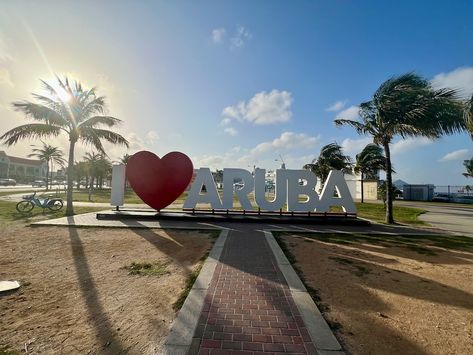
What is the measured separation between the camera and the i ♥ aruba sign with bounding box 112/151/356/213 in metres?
13.7

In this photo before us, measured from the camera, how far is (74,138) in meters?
16.1

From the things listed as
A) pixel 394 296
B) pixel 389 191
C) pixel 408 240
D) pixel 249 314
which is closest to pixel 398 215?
pixel 389 191

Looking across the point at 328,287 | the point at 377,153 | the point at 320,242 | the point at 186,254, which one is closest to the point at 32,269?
the point at 186,254

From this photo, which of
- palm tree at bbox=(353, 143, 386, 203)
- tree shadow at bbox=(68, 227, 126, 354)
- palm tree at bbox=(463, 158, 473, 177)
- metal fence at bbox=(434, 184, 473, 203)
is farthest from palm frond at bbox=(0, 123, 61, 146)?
palm tree at bbox=(463, 158, 473, 177)

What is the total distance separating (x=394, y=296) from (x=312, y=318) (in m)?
2.14

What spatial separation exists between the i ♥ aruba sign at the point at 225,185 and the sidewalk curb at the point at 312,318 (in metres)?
8.07

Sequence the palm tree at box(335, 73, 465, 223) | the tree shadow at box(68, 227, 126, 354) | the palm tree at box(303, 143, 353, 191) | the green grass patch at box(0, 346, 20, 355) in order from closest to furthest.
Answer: the green grass patch at box(0, 346, 20, 355)
the tree shadow at box(68, 227, 126, 354)
the palm tree at box(335, 73, 465, 223)
the palm tree at box(303, 143, 353, 191)

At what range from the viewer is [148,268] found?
6.24m

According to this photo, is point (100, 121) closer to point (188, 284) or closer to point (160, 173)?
point (160, 173)

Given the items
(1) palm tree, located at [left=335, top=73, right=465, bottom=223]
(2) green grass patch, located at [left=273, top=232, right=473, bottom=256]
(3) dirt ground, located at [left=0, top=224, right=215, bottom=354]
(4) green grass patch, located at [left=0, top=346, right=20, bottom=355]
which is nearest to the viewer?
(4) green grass patch, located at [left=0, top=346, right=20, bottom=355]

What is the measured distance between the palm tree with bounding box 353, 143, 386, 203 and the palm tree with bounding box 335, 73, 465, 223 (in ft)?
62.6

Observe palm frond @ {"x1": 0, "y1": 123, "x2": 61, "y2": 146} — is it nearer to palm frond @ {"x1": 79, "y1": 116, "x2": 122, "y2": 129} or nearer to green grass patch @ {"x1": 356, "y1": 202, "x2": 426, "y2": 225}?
palm frond @ {"x1": 79, "y1": 116, "x2": 122, "y2": 129}

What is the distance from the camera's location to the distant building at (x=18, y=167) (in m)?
87.2

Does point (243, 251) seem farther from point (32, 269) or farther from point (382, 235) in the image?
point (382, 235)
